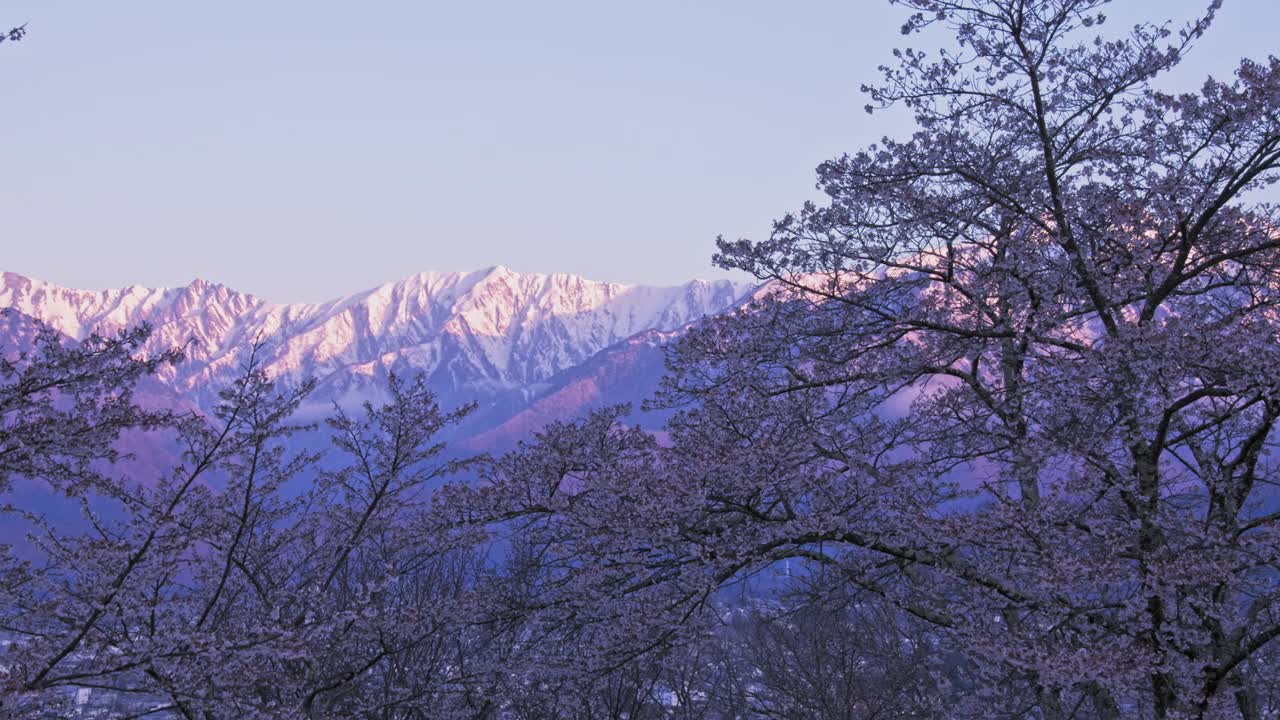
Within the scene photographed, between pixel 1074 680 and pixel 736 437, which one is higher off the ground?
pixel 736 437

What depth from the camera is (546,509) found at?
375 inches

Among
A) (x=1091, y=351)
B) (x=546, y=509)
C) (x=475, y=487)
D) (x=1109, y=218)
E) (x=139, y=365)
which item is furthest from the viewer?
(x=475, y=487)

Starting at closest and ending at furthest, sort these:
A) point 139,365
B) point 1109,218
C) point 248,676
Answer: point 139,365
point 248,676
point 1109,218

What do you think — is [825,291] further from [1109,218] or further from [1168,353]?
[1168,353]

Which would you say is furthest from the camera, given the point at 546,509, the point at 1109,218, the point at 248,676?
the point at 546,509

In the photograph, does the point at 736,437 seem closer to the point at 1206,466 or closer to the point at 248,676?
the point at 1206,466

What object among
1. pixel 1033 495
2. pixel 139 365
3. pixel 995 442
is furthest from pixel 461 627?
pixel 1033 495

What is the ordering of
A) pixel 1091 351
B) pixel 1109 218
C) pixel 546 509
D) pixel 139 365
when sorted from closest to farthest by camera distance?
pixel 139 365
pixel 1091 351
pixel 1109 218
pixel 546 509

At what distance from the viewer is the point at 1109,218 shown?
25.6ft

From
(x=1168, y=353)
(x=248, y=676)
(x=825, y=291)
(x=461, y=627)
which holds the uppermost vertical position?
(x=825, y=291)

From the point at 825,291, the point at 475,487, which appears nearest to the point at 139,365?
the point at 475,487

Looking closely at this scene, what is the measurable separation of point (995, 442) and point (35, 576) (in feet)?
22.8

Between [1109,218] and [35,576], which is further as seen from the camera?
[1109,218]

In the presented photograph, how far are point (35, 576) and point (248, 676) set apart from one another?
4.74 ft
